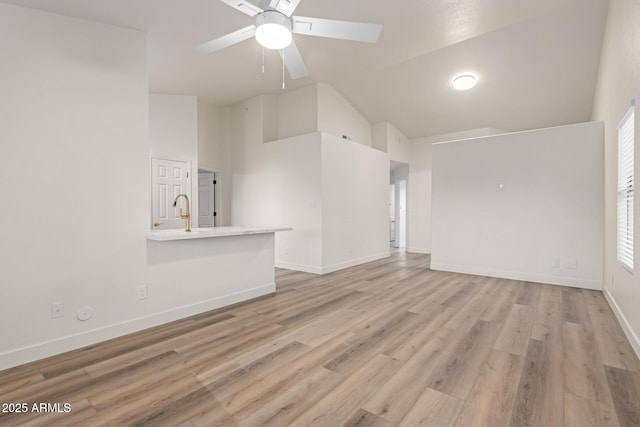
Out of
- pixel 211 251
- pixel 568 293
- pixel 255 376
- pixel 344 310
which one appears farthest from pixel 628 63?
pixel 211 251

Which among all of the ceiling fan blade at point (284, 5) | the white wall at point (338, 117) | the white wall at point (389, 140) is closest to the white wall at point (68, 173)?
the ceiling fan blade at point (284, 5)

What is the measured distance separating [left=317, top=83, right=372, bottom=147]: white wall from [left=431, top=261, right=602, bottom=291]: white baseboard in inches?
125

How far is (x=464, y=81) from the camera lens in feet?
17.1

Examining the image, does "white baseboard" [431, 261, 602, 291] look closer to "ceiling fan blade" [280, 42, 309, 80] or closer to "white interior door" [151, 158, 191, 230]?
"ceiling fan blade" [280, 42, 309, 80]

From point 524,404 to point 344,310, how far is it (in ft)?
6.23

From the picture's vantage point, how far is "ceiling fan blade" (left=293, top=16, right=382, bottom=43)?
7.90ft

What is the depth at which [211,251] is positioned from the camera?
3.49 metres

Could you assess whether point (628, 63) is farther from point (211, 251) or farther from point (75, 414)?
point (75, 414)

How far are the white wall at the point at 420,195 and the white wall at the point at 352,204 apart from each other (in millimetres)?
1289

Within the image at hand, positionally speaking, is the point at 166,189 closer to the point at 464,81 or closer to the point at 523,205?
the point at 464,81

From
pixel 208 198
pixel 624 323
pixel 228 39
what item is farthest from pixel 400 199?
pixel 228 39

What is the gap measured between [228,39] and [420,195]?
20.9ft

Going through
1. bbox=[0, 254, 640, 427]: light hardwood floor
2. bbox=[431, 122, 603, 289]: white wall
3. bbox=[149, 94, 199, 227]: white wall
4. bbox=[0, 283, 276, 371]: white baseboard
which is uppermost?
bbox=[149, 94, 199, 227]: white wall

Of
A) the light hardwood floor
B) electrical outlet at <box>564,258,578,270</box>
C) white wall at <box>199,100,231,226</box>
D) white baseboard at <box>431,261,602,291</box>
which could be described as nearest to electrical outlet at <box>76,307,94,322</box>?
the light hardwood floor
